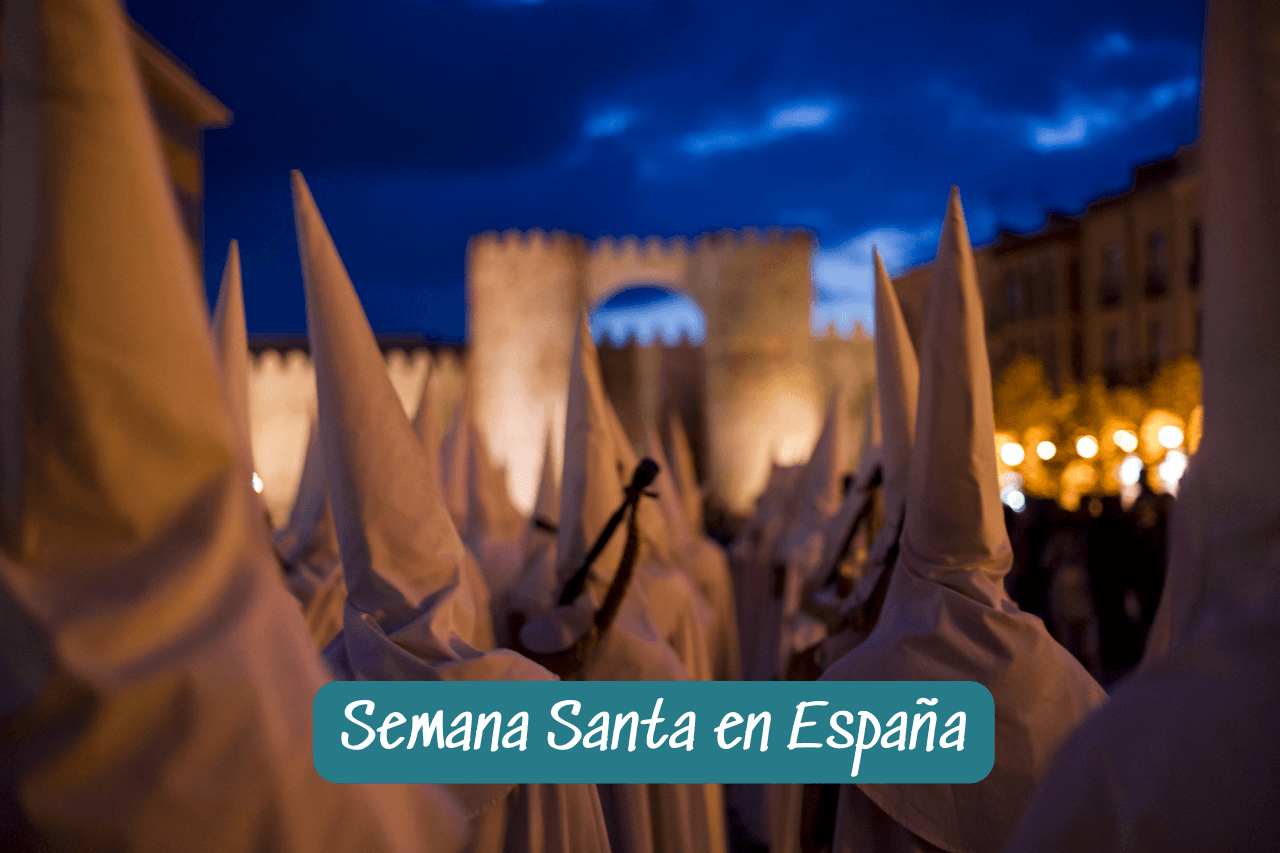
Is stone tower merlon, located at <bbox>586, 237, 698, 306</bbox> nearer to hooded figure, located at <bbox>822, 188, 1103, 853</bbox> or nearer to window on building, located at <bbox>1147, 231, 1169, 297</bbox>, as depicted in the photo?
window on building, located at <bbox>1147, 231, 1169, 297</bbox>

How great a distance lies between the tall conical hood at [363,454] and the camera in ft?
5.92

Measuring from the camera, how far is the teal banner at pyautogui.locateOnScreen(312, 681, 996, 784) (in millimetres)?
1491

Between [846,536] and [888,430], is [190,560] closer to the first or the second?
[888,430]

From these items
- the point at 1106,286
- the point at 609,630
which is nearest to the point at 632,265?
the point at 1106,286

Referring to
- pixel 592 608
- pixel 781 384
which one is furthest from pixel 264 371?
pixel 592 608

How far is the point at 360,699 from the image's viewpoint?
1393 millimetres

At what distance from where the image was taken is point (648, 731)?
150cm

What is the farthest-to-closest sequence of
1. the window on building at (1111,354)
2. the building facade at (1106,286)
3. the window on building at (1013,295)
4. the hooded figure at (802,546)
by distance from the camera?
1. the window on building at (1013,295)
2. the window on building at (1111,354)
3. the building facade at (1106,286)
4. the hooded figure at (802,546)

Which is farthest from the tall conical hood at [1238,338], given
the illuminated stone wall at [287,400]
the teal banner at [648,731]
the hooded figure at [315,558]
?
the illuminated stone wall at [287,400]

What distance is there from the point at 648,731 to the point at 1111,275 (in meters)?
26.7

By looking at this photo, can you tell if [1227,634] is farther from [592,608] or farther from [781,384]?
[781,384]

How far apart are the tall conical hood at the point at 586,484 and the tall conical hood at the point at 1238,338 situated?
238 cm

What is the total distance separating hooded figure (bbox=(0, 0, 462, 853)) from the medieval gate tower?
2105 centimetres

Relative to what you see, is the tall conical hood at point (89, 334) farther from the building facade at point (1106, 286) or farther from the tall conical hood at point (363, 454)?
the building facade at point (1106, 286)
